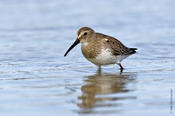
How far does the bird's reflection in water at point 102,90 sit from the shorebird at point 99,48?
0.44 metres

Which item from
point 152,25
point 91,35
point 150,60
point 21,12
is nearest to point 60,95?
point 91,35

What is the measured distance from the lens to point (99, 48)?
930cm

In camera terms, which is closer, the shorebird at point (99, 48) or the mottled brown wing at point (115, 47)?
the shorebird at point (99, 48)

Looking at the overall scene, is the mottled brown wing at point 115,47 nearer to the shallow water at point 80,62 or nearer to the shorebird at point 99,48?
the shorebird at point 99,48

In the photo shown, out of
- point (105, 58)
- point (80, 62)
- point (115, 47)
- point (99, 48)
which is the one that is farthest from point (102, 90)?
point (80, 62)

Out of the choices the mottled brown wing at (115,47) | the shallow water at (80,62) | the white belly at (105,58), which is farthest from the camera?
the mottled brown wing at (115,47)

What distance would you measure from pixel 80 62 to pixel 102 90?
2.80m

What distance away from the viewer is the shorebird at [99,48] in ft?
30.3

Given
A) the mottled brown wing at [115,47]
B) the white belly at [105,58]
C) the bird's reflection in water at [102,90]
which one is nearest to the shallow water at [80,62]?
the bird's reflection in water at [102,90]

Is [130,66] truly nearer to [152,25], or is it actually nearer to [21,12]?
[152,25]

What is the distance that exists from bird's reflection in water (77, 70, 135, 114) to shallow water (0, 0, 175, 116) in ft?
0.04

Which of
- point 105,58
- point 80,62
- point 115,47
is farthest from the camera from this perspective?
point 80,62

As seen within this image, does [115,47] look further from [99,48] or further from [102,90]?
[102,90]

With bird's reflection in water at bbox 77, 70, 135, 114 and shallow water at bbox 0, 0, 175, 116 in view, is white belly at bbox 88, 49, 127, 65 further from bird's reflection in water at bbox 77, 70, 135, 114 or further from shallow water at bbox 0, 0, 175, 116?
bird's reflection in water at bbox 77, 70, 135, 114
